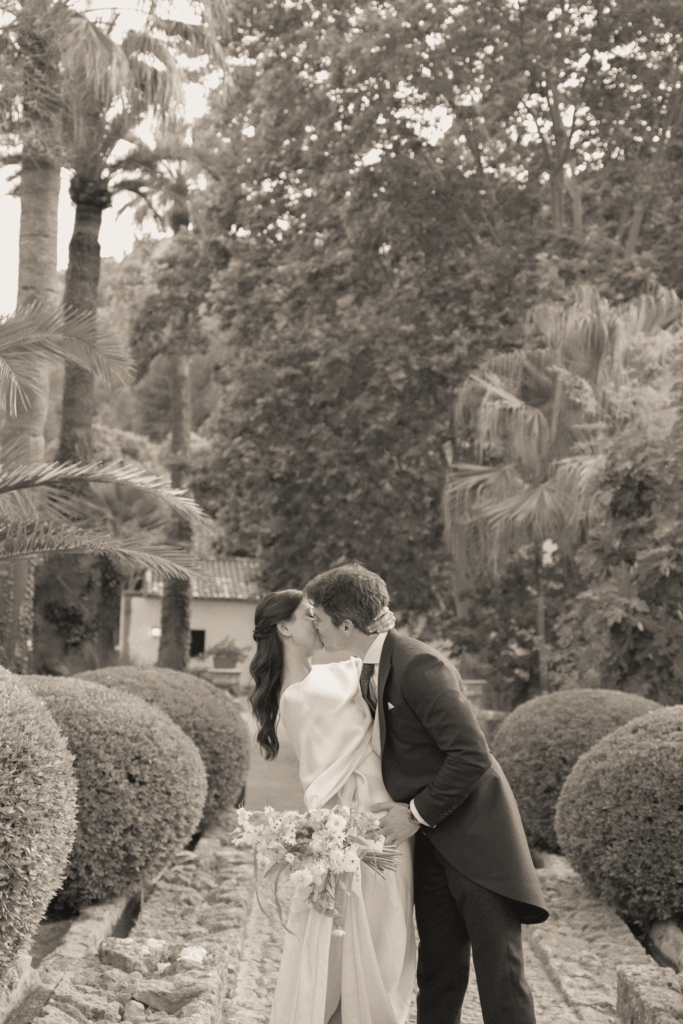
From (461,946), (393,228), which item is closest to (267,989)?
(461,946)

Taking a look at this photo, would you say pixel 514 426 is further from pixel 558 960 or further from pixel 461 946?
pixel 461 946

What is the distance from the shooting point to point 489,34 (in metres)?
17.1

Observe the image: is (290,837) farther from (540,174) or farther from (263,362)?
(540,174)

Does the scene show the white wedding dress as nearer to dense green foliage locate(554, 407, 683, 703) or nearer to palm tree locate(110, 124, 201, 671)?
dense green foliage locate(554, 407, 683, 703)

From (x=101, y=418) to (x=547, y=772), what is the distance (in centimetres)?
3690

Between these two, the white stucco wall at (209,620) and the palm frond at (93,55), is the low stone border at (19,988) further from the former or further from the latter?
the white stucco wall at (209,620)

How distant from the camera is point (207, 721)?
9.23 metres

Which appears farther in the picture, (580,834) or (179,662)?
(179,662)

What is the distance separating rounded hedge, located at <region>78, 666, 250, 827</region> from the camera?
29.8 ft

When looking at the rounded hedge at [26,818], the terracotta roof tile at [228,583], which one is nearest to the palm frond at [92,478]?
the rounded hedge at [26,818]

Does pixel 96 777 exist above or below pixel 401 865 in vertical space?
below

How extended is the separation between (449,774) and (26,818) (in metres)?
1.74

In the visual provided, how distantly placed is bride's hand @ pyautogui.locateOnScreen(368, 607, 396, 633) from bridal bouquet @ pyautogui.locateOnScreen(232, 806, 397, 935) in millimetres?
605

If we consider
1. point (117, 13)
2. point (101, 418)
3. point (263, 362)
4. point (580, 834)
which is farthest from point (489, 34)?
point (101, 418)
